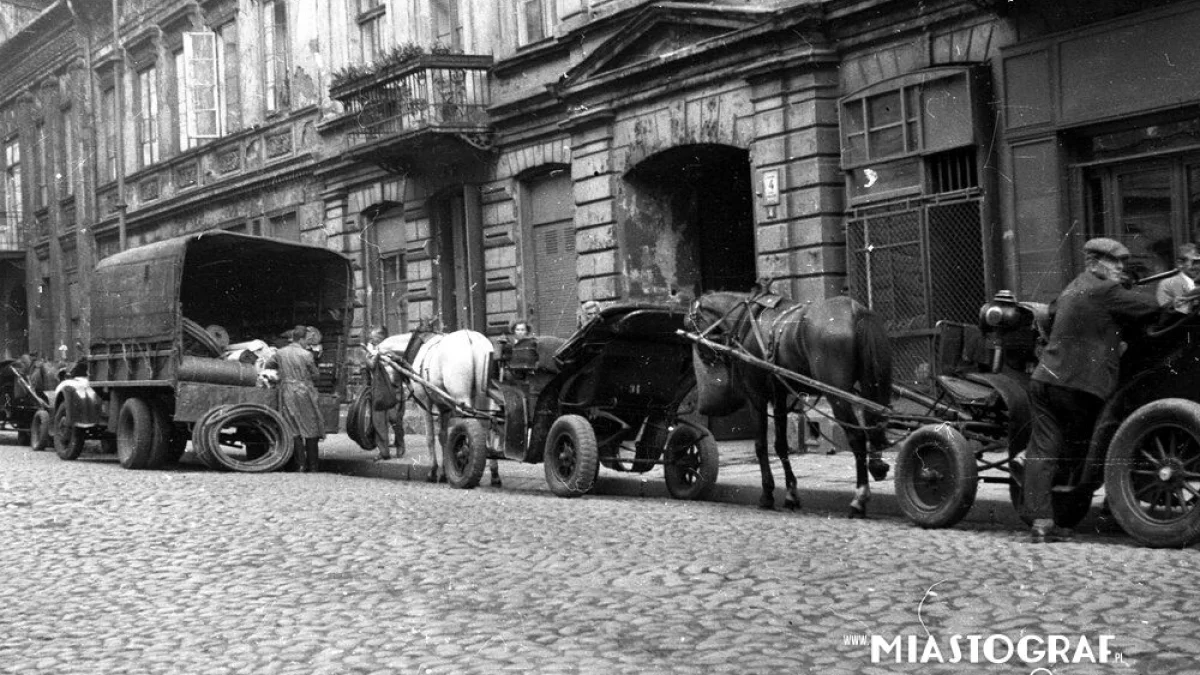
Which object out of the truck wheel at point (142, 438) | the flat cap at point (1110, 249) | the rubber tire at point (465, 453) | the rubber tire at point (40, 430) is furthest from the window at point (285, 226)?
the flat cap at point (1110, 249)

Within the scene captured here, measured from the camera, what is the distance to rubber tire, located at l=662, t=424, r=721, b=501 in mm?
12195

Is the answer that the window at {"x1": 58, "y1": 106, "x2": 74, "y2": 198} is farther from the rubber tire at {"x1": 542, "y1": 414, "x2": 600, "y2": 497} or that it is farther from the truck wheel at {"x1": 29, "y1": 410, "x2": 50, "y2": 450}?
the rubber tire at {"x1": 542, "y1": 414, "x2": 600, "y2": 497}

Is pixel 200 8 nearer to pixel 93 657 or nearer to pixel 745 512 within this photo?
pixel 745 512

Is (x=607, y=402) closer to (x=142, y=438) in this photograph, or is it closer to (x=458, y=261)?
(x=142, y=438)

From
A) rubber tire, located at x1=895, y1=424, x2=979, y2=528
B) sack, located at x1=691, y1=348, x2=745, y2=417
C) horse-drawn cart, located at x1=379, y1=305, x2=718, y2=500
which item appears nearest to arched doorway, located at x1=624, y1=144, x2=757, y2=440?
horse-drawn cart, located at x1=379, y1=305, x2=718, y2=500

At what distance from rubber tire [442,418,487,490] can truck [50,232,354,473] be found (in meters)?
3.29

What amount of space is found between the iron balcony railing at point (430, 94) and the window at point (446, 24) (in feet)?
3.82

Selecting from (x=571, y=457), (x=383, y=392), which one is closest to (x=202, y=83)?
(x=383, y=392)

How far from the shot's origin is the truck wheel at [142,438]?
17.7 metres

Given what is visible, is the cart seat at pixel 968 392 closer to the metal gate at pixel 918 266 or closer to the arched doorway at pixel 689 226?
the metal gate at pixel 918 266

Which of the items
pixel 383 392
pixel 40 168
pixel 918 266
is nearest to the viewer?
pixel 918 266

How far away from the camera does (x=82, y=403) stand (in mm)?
19672

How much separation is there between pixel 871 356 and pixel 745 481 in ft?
7.31

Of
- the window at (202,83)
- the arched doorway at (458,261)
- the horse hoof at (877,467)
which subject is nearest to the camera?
the horse hoof at (877,467)
